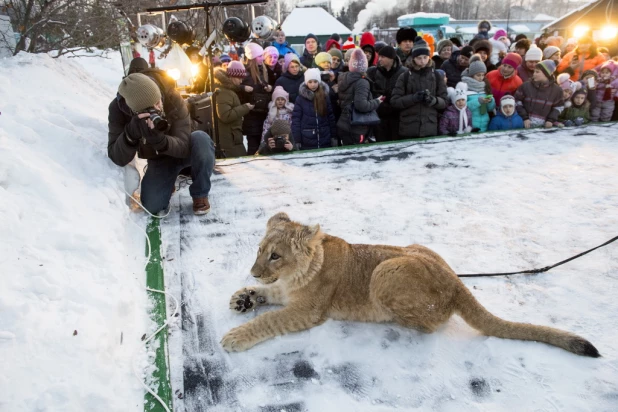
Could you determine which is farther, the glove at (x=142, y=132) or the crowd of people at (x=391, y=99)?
the crowd of people at (x=391, y=99)

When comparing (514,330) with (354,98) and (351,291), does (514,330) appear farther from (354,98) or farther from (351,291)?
(354,98)

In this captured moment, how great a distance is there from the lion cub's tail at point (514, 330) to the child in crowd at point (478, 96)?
17.6 ft

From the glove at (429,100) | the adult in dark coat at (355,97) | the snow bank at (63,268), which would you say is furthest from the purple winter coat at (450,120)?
the snow bank at (63,268)

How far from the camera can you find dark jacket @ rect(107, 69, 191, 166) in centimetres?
390

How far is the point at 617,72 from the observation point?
25.4 ft

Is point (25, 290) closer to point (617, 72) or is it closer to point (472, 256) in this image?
point (472, 256)

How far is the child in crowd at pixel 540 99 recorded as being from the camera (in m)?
6.94

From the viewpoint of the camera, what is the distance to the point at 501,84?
289 inches

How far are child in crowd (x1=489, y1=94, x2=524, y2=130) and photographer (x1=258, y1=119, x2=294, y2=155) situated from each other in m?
3.65

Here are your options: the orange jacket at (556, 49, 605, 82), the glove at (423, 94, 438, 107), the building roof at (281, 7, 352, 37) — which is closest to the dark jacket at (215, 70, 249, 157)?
the glove at (423, 94, 438, 107)

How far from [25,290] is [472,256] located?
3.12 m

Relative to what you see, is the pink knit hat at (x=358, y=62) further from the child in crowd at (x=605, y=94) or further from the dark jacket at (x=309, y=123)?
the child in crowd at (x=605, y=94)

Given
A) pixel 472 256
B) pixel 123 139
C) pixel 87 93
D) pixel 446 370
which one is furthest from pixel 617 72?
pixel 87 93

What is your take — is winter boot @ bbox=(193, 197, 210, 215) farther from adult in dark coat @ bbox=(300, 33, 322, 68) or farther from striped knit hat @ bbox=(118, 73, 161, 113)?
adult in dark coat @ bbox=(300, 33, 322, 68)
